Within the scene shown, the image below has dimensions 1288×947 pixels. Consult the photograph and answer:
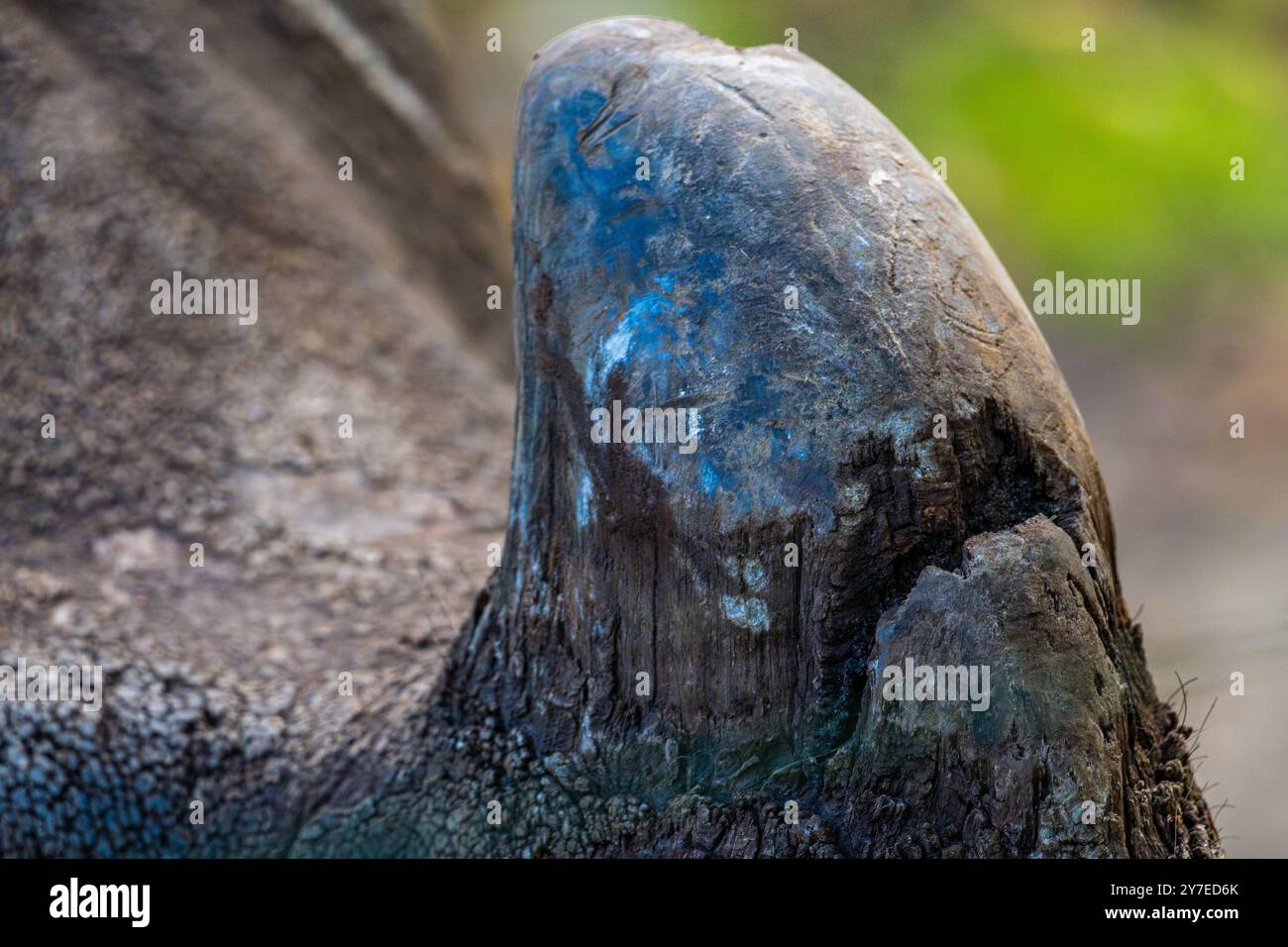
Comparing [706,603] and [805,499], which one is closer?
[805,499]

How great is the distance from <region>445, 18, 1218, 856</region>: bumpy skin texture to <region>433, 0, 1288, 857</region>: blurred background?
169 inches

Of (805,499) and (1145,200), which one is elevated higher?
(1145,200)

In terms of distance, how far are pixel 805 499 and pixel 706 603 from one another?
39cm

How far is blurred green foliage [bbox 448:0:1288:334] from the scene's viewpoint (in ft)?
37.3

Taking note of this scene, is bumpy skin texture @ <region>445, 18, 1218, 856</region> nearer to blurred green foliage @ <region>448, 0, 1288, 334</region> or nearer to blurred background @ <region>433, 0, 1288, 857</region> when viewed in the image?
blurred background @ <region>433, 0, 1288, 857</region>

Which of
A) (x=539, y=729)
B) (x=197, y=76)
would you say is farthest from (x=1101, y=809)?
(x=197, y=76)

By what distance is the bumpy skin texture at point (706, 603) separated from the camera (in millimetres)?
2902

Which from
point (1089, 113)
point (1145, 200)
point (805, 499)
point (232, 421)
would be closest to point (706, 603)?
point (805, 499)

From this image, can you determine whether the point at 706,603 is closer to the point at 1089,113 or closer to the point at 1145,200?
the point at 1145,200

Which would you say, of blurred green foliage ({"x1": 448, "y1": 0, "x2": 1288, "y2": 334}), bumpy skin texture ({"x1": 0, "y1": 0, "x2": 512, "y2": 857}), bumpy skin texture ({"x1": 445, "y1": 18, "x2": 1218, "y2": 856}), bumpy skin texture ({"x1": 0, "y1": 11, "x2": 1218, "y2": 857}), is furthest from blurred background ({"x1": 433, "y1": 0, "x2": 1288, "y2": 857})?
bumpy skin texture ({"x1": 445, "y1": 18, "x2": 1218, "y2": 856})

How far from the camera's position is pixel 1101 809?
9.02 ft

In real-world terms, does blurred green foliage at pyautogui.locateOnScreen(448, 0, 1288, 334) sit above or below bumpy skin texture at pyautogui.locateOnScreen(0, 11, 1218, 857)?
above

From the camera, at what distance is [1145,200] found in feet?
38.3

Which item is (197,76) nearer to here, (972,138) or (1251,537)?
(1251,537)
